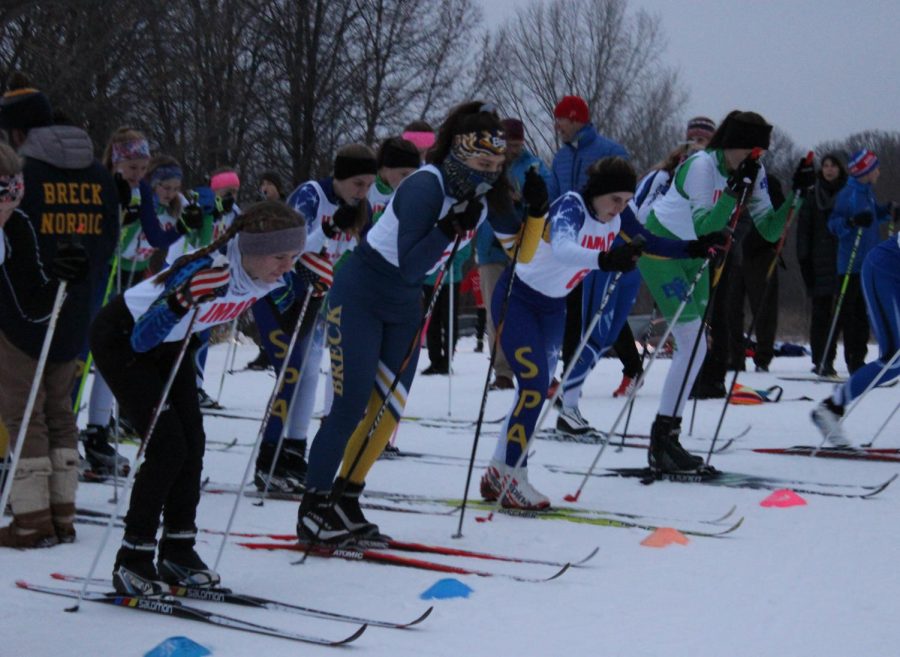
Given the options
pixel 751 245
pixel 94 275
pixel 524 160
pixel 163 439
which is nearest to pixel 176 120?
pixel 751 245

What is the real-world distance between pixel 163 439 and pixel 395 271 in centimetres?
126

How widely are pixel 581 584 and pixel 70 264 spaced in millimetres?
2142

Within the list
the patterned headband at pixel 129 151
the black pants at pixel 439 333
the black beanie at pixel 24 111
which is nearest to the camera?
the black beanie at pixel 24 111

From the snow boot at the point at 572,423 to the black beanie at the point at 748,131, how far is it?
238cm

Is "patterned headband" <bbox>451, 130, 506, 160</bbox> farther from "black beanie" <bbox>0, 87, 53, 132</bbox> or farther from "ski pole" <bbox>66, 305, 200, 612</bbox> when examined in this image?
"black beanie" <bbox>0, 87, 53, 132</bbox>

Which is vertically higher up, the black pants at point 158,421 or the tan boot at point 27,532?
the black pants at point 158,421

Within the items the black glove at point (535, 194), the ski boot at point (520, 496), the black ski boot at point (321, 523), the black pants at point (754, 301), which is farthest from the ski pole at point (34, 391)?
the black pants at point (754, 301)

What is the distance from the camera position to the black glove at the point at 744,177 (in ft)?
20.9

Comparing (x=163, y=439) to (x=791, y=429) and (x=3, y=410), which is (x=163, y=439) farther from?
(x=791, y=429)

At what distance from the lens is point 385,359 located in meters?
4.91

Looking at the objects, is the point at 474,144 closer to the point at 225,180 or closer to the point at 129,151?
the point at 129,151

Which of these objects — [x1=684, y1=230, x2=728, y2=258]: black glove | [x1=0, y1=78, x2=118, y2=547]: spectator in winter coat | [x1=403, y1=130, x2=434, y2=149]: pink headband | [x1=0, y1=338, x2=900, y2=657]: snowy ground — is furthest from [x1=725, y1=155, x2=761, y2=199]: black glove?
[x1=0, y1=78, x2=118, y2=547]: spectator in winter coat

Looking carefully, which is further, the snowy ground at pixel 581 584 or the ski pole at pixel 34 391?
the ski pole at pixel 34 391

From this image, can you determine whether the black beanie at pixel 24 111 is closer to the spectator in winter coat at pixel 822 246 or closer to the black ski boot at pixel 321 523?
the black ski boot at pixel 321 523
